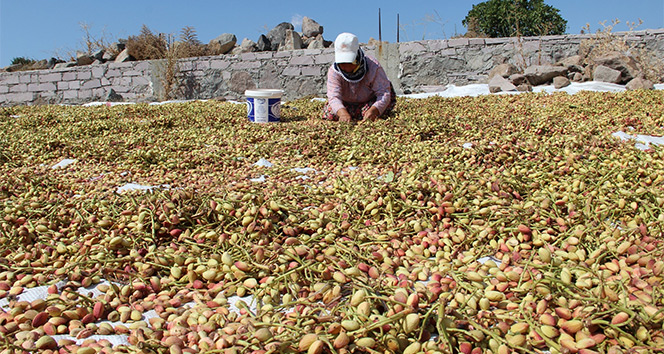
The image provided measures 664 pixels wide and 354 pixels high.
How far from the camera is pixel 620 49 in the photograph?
8414mm

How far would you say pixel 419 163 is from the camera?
2.70 m

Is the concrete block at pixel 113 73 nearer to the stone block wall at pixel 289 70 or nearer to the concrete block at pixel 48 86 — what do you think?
the stone block wall at pixel 289 70

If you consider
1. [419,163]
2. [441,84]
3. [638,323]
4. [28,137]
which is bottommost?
[638,323]

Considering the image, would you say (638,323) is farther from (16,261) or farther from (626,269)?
(16,261)

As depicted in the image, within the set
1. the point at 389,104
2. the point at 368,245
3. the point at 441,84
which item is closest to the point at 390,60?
the point at 441,84

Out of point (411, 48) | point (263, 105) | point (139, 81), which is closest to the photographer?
point (263, 105)

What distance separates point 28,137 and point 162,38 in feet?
26.3

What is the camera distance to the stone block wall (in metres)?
8.73

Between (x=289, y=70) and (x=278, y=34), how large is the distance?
279 centimetres

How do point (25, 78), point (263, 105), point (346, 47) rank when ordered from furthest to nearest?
1. point (25, 78)
2. point (263, 105)
3. point (346, 47)

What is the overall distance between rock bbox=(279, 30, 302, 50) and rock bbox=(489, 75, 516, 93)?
5.16m

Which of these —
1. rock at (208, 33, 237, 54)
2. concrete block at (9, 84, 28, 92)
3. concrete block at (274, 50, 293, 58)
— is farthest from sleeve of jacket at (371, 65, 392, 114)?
concrete block at (9, 84, 28, 92)

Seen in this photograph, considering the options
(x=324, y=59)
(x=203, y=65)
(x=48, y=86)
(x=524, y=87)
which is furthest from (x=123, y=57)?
(x=524, y=87)

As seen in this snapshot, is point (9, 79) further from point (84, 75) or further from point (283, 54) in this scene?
point (283, 54)
